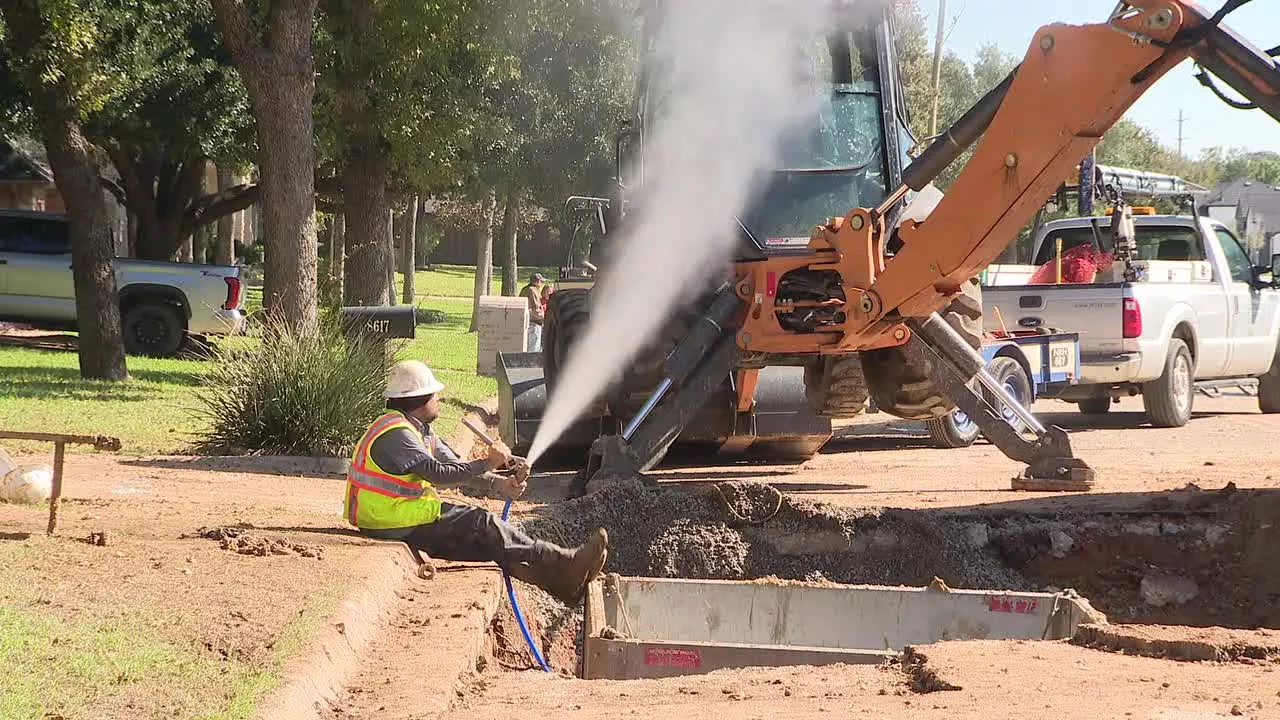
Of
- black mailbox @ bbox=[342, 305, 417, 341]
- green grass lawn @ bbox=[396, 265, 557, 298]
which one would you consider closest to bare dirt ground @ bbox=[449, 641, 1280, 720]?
black mailbox @ bbox=[342, 305, 417, 341]

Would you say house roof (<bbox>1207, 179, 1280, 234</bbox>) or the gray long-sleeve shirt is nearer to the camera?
the gray long-sleeve shirt

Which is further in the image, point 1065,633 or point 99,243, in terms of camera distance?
point 99,243

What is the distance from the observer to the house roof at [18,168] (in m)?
38.2

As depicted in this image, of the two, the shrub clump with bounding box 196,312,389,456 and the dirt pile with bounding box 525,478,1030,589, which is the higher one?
the shrub clump with bounding box 196,312,389,456

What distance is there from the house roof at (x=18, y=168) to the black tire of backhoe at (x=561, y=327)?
29.1 m

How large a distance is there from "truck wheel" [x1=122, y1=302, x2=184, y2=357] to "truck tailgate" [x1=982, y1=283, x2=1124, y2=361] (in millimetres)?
13084

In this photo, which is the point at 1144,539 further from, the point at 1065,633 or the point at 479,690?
the point at 479,690

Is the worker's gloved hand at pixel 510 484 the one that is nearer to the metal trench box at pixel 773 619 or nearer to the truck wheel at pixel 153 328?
the metal trench box at pixel 773 619

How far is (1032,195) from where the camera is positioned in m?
9.16

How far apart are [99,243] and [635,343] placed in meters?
9.23

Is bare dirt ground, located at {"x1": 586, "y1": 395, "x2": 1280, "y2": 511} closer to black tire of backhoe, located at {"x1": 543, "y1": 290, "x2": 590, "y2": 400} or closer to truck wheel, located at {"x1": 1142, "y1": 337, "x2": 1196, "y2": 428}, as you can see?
truck wheel, located at {"x1": 1142, "y1": 337, "x2": 1196, "y2": 428}

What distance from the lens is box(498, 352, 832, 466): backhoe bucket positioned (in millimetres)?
12336

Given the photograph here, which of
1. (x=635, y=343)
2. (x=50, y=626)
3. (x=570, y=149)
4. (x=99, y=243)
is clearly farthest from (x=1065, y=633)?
(x=570, y=149)

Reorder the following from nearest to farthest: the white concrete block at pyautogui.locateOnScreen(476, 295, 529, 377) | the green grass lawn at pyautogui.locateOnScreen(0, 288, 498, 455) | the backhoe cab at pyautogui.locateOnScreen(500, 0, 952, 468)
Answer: the backhoe cab at pyautogui.locateOnScreen(500, 0, 952, 468)
the green grass lawn at pyautogui.locateOnScreen(0, 288, 498, 455)
the white concrete block at pyautogui.locateOnScreen(476, 295, 529, 377)
